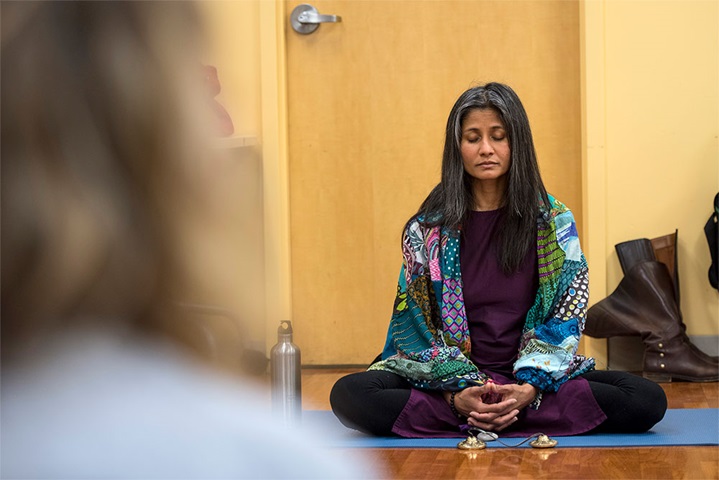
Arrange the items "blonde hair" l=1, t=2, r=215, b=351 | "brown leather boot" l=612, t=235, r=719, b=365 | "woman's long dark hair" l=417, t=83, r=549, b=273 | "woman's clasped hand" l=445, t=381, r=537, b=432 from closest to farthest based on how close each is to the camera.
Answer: "blonde hair" l=1, t=2, r=215, b=351, "woman's clasped hand" l=445, t=381, r=537, b=432, "woman's long dark hair" l=417, t=83, r=549, b=273, "brown leather boot" l=612, t=235, r=719, b=365

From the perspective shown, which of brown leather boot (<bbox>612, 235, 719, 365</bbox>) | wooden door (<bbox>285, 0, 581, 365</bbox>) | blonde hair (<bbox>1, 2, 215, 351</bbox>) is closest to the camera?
blonde hair (<bbox>1, 2, 215, 351</bbox>)

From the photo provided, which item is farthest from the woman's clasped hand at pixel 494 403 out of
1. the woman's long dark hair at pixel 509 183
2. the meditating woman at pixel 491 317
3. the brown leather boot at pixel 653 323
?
the brown leather boot at pixel 653 323

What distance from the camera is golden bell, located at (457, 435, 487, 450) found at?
6.04 feet

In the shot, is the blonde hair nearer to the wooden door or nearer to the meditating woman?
the meditating woman

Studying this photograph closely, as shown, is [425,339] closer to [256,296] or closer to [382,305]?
[382,305]

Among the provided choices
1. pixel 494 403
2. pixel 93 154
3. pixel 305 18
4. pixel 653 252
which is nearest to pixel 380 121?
pixel 305 18

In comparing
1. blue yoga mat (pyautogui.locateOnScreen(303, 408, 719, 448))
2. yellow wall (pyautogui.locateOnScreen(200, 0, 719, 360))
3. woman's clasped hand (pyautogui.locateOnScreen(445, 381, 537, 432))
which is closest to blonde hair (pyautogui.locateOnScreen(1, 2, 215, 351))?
blue yoga mat (pyautogui.locateOnScreen(303, 408, 719, 448))

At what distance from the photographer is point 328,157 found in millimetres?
3266

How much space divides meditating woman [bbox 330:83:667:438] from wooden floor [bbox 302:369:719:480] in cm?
16

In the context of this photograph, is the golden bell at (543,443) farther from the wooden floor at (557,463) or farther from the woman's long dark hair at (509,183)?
the woman's long dark hair at (509,183)

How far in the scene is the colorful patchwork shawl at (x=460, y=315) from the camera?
6.57ft

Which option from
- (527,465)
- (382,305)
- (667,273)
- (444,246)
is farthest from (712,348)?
(527,465)

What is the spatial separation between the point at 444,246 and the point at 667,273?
1115 mm

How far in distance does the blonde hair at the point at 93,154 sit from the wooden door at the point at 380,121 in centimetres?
298
